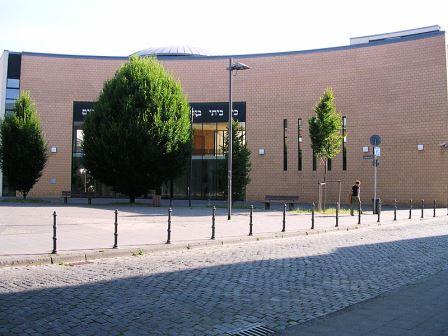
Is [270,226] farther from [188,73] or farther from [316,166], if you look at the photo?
[188,73]

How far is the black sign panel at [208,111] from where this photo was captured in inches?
1438

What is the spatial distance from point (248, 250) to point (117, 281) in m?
4.67

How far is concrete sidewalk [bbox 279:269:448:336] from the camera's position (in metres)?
5.47

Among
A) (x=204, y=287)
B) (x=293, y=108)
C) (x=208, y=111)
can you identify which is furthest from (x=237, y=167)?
(x=204, y=287)

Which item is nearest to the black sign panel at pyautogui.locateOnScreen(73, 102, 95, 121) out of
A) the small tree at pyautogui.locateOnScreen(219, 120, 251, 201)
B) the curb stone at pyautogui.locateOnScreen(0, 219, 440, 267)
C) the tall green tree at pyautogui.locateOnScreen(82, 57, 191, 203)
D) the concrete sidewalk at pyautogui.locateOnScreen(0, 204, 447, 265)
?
the tall green tree at pyautogui.locateOnScreen(82, 57, 191, 203)

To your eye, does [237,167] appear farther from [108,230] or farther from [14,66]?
[14,66]

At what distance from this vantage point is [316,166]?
1351 inches

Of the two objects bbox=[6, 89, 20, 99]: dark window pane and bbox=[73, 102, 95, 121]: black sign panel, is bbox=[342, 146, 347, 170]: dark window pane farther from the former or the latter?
bbox=[6, 89, 20, 99]: dark window pane

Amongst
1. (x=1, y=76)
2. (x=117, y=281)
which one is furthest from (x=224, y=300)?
(x=1, y=76)

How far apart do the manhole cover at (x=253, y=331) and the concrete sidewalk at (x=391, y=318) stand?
194 millimetres

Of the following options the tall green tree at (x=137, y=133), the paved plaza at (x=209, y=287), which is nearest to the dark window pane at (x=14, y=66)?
the tall green tree at (x=137, y=133)

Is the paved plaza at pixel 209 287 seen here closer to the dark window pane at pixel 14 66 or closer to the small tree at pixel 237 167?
the small tree at pixel 237 167

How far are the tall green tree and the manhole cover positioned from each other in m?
23.0

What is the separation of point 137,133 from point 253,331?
23376mm
